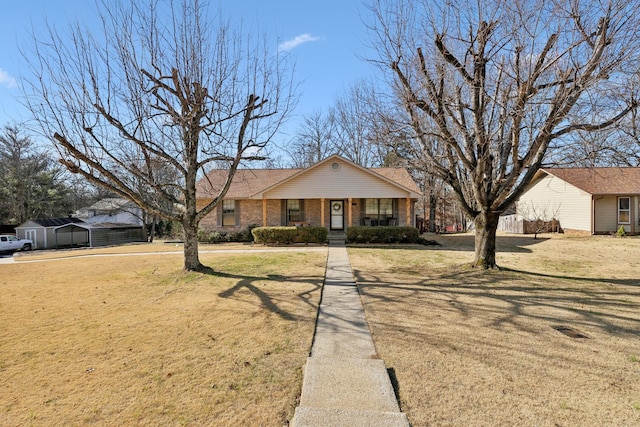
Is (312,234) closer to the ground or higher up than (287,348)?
higher up

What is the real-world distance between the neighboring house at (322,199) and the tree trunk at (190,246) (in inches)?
378

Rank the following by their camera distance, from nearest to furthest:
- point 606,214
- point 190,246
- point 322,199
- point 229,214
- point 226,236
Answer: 1. point 190,246
2. point 322,199
3. point 226,236
4. point 606,214
5. point 229,214

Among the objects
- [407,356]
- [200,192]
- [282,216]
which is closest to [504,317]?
[407,356]

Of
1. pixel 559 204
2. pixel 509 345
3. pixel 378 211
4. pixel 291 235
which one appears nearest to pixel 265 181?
pixel 291 235

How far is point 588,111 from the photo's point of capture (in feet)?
22.3

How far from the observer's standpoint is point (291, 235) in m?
16.7

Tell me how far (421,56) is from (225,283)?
6.95 metres

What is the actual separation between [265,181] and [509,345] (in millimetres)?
19023

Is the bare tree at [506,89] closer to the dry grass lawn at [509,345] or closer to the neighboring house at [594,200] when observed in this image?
the dry grass lawn at [509,345]

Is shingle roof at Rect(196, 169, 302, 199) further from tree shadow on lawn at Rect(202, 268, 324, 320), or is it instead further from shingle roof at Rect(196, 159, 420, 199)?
tree shadow on lawn at Rect(202, 268, 324, 320)

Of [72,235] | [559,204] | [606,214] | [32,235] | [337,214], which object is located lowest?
[72,235]

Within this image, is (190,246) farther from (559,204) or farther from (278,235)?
(559,204)

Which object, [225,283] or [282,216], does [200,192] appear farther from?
[225,283]

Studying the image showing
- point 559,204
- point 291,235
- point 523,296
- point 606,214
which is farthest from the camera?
point 559,204
